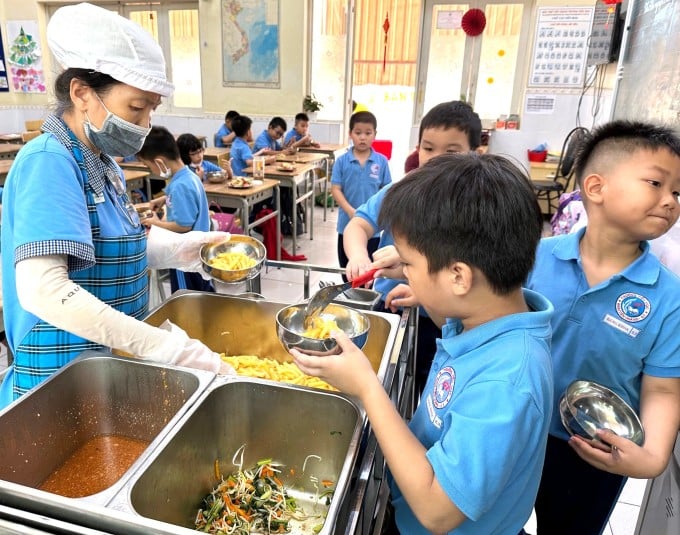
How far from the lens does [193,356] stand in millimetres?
1163

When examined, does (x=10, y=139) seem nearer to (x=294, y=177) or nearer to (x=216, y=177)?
(x=216, y=177)

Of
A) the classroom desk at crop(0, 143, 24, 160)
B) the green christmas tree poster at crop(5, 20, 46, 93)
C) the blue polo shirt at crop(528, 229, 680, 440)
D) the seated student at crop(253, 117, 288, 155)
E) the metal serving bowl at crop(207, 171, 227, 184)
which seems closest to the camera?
the blue polo shirt at crop(528, 229, 680, 440)

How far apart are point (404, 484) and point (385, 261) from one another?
723mm

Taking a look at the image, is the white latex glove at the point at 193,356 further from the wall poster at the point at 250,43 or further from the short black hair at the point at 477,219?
the wall poster at the point at 250,43

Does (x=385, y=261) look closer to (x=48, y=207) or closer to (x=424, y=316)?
(x=424, y=316)

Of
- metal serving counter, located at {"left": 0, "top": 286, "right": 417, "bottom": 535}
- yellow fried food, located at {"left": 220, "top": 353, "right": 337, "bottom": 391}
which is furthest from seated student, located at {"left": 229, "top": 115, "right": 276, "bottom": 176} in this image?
yellow fried food, located at {"left": 220, "top": 353, "right": 337, "bottom": 391}

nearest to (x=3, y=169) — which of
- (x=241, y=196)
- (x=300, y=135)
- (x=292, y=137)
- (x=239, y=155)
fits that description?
(x=239, y=155)

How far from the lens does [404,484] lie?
735 mm

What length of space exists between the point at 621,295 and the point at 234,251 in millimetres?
1207

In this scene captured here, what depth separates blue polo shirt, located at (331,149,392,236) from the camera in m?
3.69

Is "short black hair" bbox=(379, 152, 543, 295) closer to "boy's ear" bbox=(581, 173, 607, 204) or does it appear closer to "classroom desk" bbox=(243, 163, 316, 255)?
"boy's ear" bbox=(581, 173, 607, 204)

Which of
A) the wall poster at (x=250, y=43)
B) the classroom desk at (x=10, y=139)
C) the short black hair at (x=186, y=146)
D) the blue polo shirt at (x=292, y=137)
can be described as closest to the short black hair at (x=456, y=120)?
the short black hair at (x=186, y=146)

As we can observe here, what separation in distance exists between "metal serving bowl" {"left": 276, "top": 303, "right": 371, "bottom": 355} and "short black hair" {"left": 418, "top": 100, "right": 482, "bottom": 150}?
0.81m

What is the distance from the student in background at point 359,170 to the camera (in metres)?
3.62
